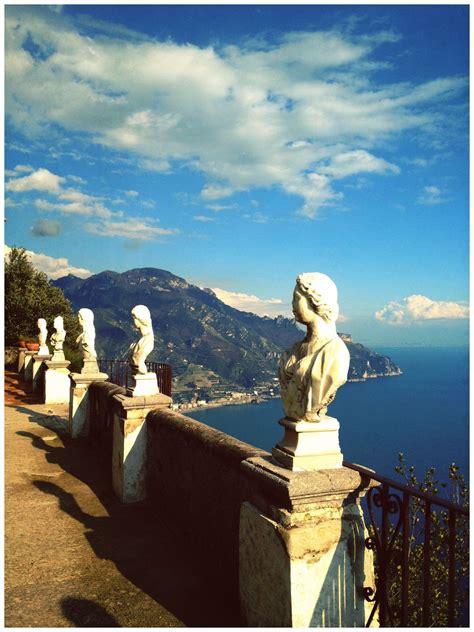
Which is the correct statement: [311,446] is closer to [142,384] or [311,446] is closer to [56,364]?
[142,384]

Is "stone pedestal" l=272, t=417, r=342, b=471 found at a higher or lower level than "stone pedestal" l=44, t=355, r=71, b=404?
higher

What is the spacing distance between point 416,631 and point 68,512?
4.37 metres

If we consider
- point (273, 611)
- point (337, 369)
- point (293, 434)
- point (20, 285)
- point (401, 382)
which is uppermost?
point (20, 285)

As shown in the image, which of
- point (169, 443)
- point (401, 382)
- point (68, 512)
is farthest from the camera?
point (401, 382)

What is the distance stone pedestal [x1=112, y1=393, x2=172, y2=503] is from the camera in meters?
5.87

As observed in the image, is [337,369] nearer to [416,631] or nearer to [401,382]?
[416,631]

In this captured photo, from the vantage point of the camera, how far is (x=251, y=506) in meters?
3.13

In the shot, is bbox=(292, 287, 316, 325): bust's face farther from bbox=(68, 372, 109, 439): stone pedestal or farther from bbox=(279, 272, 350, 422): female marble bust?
bbox=(68, 372, 109, 439): stone pedestal

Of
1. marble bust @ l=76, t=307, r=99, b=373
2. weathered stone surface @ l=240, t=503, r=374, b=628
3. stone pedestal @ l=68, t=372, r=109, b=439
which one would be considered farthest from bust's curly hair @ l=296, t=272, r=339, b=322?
marble bust @ l=76, t=307, r=99, b=373

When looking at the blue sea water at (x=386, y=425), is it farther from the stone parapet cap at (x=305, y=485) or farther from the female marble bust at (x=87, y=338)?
the stone parapet cap at (x=305, y=485)

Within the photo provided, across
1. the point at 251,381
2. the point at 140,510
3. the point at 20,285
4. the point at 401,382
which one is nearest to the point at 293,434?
the point at 140,510

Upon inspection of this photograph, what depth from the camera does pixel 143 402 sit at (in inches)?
237

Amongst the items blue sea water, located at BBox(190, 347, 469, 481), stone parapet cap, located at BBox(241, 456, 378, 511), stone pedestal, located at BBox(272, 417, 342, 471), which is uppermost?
stone pedestal, located at BBox(272, 417, 342, 471)

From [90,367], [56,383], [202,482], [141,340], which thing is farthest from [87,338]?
[202,482]
